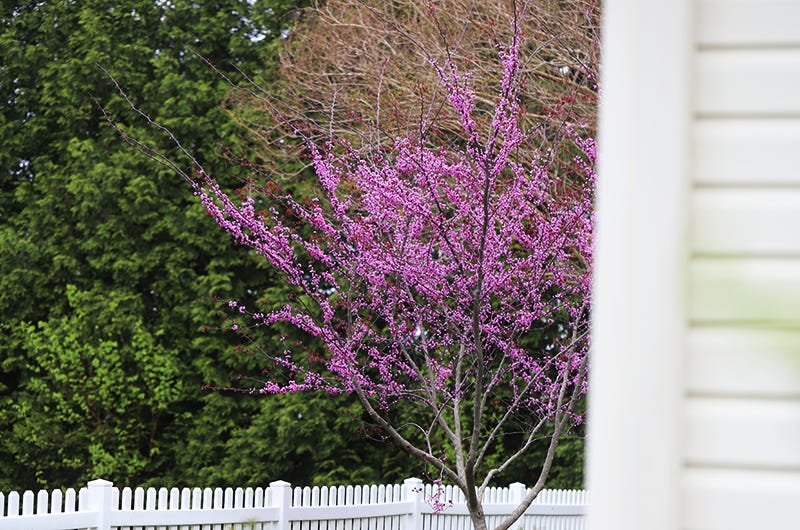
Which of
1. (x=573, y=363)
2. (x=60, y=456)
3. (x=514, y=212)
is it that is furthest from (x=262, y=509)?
(x=60, y=456)

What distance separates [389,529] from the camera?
Answer: 8.17m

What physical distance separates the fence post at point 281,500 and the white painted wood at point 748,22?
636cm

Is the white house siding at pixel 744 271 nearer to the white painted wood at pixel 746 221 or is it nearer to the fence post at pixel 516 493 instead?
the white painted wood at pixel 746 221

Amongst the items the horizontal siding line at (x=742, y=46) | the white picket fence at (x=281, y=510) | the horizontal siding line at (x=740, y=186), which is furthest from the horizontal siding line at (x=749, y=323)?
the white picket fence at (x=281, y=510)

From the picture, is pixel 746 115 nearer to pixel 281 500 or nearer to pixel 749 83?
pixel 749 83

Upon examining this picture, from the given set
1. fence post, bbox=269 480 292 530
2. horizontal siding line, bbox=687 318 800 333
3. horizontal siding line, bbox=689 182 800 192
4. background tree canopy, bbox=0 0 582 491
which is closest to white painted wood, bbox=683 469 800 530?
horizontal siding line, bbox=687 318 800 333

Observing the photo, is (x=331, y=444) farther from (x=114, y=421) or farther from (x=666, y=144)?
(x=666, y=144)

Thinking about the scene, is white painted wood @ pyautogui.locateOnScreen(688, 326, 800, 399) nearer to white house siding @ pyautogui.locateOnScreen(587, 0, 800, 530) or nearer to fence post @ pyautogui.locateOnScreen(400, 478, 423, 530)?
white house siding @ pyautogui.locateOnScreen(587, 0, 800, 530)

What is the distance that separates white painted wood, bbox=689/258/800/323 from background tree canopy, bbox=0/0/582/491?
842cm

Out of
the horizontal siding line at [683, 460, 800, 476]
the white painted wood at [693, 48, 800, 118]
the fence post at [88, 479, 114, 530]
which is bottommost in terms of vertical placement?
the fence post at [88, 479, 114, 530]

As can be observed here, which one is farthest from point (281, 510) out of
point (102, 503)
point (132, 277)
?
point (132, 277)

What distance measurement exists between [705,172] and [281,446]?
9.05m

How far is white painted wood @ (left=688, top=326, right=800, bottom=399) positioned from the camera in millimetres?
1235

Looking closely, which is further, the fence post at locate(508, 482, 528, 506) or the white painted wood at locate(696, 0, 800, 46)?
the fence post at locate(508, 482, 528, 506)
